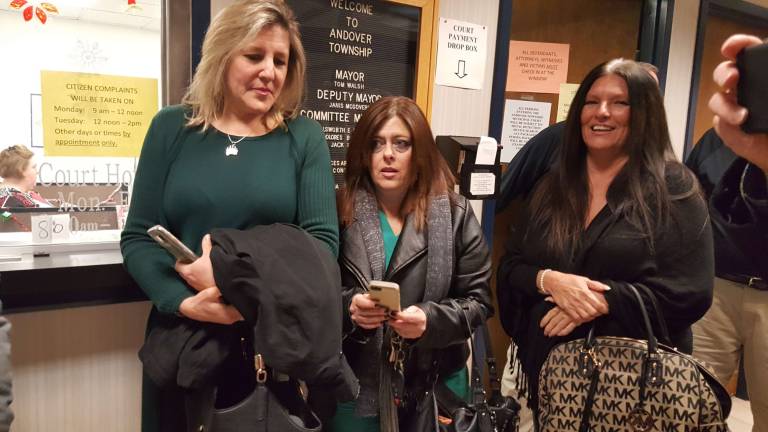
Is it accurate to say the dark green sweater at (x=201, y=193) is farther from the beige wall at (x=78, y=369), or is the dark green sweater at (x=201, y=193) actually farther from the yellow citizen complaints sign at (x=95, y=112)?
the beige wall at (x=78, y=369)

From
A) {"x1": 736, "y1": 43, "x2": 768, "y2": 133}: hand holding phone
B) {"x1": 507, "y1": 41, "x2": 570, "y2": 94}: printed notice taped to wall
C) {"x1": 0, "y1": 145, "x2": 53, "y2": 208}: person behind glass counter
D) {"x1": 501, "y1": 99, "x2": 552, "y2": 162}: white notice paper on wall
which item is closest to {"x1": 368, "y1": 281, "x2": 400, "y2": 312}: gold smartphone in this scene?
{"x1": 736, "y1": 43, "x2": 768, "y2": 133}: hand holding phone

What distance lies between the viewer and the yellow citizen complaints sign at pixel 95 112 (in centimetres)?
140

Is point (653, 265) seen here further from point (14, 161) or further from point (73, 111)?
point (14, 161)

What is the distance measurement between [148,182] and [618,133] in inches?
52.1

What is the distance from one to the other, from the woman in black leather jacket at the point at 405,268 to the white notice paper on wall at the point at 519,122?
0.94m

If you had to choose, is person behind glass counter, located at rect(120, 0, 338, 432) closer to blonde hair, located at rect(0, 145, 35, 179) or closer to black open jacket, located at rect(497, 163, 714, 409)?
blonde hair, located at rect(0, 145, 35, 179)

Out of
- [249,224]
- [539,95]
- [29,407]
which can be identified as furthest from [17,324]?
[539,95]

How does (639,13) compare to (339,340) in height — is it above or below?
above

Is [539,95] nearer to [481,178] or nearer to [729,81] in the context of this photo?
[481,178]

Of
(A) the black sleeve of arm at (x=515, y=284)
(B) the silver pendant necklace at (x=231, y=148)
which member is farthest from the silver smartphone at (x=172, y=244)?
(A) the black sleeve of arm at (x=515, y=284)

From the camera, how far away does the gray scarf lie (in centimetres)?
141

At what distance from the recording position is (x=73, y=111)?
4.66ft

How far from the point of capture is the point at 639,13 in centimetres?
271

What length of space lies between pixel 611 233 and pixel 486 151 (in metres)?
0.57
